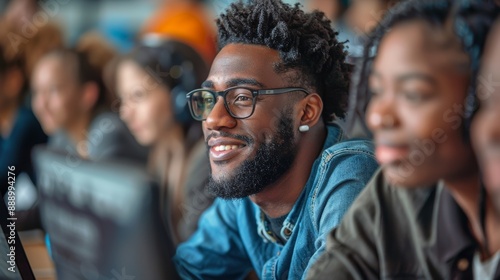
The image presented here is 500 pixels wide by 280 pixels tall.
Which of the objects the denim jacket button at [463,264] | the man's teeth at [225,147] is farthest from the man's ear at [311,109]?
the denim jacket button at [463,264]

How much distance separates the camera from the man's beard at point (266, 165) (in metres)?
1.08

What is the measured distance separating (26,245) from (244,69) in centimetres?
66

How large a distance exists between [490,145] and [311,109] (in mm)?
338

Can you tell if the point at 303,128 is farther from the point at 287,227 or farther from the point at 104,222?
the point at 104,222

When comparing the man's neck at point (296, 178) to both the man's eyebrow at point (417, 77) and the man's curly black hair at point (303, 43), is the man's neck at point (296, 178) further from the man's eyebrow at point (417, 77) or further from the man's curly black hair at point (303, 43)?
the man's eyebrow at point (417, 77)

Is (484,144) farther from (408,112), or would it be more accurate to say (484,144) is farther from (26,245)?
(26,245)

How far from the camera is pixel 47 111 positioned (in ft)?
5.38

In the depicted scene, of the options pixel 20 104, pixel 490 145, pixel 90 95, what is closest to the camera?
pixel 490 145

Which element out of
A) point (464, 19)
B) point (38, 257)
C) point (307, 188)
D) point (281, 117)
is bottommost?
point (38, 257)

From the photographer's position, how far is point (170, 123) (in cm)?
141

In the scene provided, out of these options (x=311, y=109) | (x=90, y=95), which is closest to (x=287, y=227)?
(x=311, y=109)

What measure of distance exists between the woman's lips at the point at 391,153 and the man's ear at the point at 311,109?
0.20 metres

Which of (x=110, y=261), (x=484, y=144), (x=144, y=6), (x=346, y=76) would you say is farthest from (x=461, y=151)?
(x=144, y=6)

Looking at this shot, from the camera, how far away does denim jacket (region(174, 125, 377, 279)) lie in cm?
101
